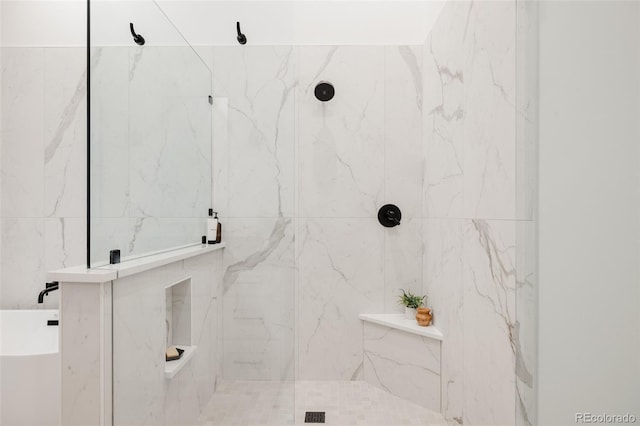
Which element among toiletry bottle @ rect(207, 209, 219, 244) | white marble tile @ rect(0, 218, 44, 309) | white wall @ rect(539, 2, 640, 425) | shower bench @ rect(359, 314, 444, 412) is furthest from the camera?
white marble tile @ rect(0, 218, 44, 309)

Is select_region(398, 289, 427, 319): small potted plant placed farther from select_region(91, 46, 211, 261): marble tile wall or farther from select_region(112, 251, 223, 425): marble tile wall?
select_region(91, 46, 211, 261): marble tile wall

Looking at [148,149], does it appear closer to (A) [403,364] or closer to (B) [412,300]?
(B) [412,300]

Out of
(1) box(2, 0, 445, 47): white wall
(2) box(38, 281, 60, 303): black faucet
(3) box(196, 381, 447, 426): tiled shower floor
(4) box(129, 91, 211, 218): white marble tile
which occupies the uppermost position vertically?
(1) box(2, 0, 445, 47): white wall

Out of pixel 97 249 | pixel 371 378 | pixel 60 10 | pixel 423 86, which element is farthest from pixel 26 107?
pixel 371 378

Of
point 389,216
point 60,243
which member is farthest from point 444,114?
point 60,243

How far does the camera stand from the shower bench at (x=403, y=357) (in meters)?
1.68

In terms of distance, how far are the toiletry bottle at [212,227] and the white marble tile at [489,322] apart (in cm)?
101

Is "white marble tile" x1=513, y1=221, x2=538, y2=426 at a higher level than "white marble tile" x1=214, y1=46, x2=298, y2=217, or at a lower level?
lower

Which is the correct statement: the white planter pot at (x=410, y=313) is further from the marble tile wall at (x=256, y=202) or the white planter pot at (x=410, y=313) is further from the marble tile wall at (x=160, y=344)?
the marble tile wall at (x=160, y=344)

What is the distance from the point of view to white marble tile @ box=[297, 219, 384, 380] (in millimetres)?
1916

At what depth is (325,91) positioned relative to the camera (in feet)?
6.10

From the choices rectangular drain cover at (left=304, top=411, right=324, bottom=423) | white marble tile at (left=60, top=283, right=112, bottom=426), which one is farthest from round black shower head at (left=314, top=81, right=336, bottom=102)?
rectangular drain cover at (left=304, top=411, right=324, bottom=423)

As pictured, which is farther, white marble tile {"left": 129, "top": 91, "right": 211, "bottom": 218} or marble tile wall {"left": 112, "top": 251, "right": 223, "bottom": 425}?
white marble tile {"left": 129, "top": 91, "right": 211, "bottom": 218}

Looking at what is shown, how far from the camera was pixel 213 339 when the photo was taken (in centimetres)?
133
